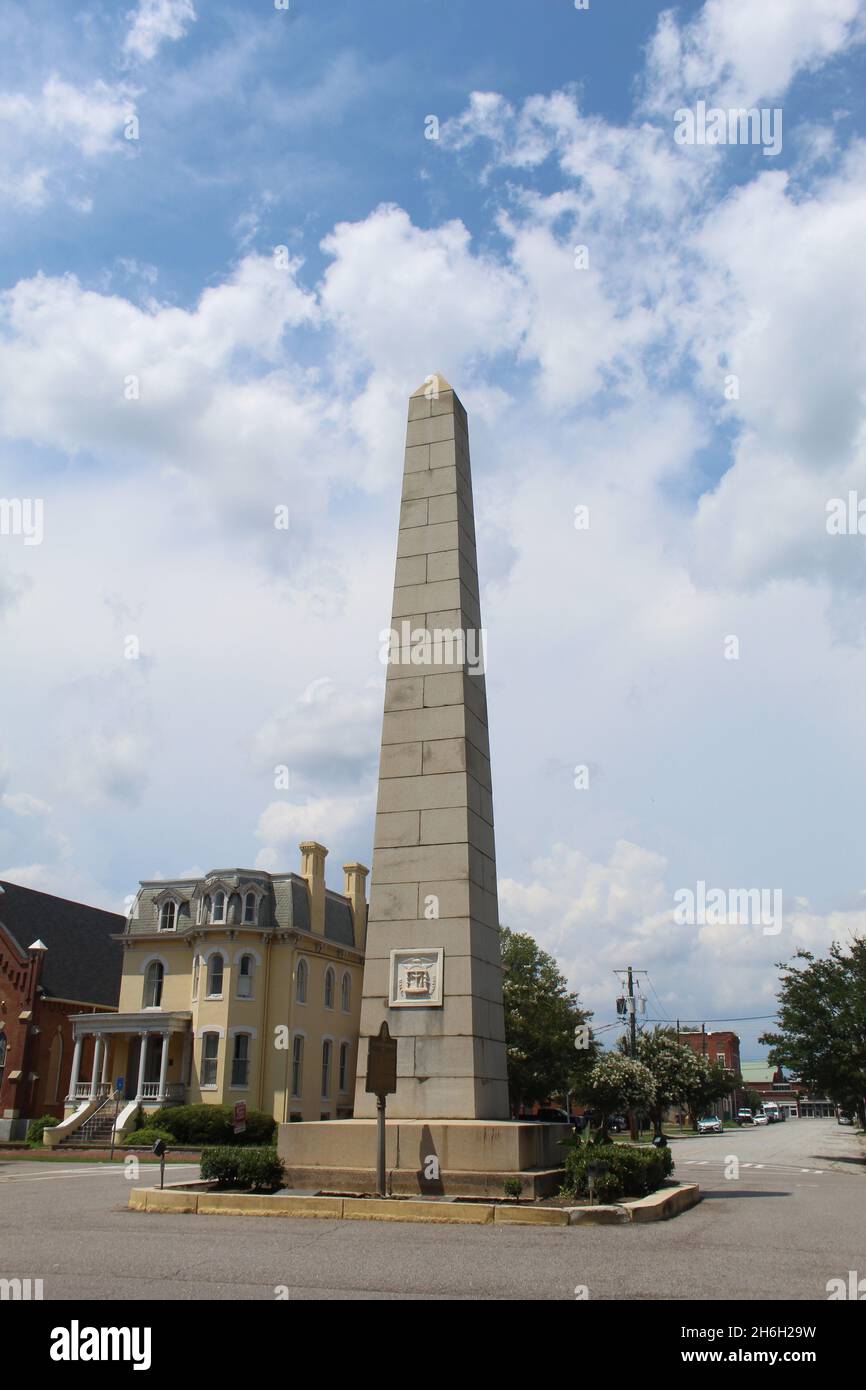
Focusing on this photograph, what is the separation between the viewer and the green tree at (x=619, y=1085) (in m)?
46.1

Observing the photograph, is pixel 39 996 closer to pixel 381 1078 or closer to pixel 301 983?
pixel 301 983

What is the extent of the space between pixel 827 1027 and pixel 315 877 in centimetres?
2240

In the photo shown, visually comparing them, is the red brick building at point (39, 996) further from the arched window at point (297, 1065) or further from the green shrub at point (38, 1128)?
the arched window at point (297, 1065)

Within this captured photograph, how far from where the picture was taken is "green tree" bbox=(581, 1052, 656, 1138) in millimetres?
46062

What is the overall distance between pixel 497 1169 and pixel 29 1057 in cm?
3675

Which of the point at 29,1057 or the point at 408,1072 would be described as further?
the point at 29,1057

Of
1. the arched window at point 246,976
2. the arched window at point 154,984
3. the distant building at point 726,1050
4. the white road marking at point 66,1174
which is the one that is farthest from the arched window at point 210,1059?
the distant building at point 726,1050

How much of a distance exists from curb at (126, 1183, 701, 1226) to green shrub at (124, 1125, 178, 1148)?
22.7 m

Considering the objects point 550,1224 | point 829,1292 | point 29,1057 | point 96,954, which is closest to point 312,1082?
point 29,1057

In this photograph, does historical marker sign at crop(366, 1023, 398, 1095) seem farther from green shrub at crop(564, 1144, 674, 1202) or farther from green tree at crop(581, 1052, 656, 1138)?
green tree at crop(581, 1052, 656, 1138)

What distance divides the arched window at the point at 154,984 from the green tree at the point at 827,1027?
25142 mm

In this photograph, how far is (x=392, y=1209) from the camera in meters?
12.8
